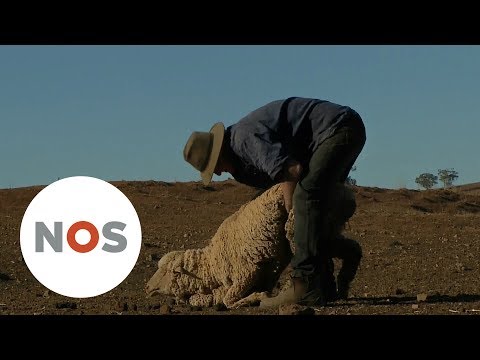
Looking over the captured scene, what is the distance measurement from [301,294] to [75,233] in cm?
239

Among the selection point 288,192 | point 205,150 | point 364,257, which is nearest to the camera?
point 288,192

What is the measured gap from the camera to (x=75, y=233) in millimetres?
8250

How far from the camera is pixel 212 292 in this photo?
24.5 ft

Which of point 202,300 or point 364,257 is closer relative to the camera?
point 202,300

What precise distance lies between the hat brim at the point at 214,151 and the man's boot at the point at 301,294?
1040 millimetres

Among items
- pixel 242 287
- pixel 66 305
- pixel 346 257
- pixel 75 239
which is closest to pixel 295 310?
pixel 242 287

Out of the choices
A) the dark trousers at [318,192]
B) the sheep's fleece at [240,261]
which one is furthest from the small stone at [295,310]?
the sheep's fleece at [240,261]

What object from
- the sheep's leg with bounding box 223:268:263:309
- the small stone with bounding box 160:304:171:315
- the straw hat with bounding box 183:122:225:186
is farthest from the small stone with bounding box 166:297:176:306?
the straw hat with bounding box 183:122:225:186

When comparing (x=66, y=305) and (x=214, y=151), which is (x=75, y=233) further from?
(x=214, y=151)

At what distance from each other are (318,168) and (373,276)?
3.14 metres

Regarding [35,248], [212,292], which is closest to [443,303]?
[212,292]

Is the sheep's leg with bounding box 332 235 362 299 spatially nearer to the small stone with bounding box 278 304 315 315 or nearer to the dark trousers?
the dark trousers

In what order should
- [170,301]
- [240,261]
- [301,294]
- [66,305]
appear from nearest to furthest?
[301,294] < [240,261] < [66,305] < [170,301]

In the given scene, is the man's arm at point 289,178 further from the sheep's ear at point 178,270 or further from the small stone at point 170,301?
the small stone at point 170,301
